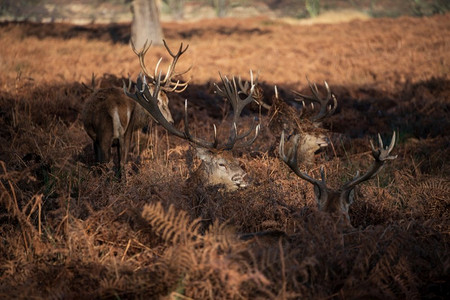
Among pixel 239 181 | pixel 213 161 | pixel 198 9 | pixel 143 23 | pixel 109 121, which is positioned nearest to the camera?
pixel 239 181

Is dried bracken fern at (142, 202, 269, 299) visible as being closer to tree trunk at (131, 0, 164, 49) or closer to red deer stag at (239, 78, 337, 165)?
red deer stag at (239, 78, 337, 165)

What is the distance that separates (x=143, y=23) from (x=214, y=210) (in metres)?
17.0

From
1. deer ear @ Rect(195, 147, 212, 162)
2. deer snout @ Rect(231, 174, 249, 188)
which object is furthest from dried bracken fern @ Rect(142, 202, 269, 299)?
deer ear @ Rect(195, 147, 212, 162)

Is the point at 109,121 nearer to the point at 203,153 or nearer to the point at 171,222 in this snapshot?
the point at 203,153

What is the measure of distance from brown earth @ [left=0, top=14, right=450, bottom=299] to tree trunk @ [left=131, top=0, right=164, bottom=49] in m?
6.74

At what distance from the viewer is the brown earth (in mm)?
2578

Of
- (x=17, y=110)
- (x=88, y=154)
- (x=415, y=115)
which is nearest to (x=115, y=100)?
(x=88, y=154)

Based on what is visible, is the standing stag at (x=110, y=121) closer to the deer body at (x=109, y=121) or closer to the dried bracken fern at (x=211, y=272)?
the deer body at (x=109, y=121)

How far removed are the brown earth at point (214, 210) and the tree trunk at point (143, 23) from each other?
265 inches

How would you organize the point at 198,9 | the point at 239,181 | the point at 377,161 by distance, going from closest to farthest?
1. the point at 377,161
2. the point at 239,181
3. the point at 198,9

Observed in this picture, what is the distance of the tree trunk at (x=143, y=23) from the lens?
771 inches

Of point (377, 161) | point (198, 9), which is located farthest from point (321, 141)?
point (198, 9)

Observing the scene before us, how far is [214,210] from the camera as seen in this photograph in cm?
382

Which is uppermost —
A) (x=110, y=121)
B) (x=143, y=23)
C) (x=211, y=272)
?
(x=211, y=272)
